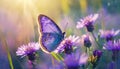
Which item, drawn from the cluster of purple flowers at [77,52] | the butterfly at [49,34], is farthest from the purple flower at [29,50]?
the butterfly at [49,34]

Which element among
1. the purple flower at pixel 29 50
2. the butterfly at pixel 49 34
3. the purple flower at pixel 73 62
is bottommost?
the purple flower at pixel 73 62

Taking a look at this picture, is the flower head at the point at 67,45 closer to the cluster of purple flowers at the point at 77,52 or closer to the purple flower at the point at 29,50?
the cluster of purple flowers at the point at 77,52

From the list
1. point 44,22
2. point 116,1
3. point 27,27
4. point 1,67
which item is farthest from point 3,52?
point 116,1

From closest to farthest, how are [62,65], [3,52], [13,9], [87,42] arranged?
[62,65]
[87,42]
[3,52]
[13,9]

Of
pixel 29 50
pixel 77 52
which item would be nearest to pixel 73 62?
pixel 77 52

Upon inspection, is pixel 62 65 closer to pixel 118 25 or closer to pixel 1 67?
pixel 1 67

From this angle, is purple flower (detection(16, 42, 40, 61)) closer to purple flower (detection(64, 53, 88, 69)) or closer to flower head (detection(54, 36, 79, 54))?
flower head (detection(54, 36, 79, 54))

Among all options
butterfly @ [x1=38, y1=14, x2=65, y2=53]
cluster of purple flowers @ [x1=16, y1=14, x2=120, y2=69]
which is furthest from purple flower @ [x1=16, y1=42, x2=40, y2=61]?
butterfly @ [x1=38, y1=14, x2=65, y2=53]

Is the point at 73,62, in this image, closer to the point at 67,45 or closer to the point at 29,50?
the point at 67,45
